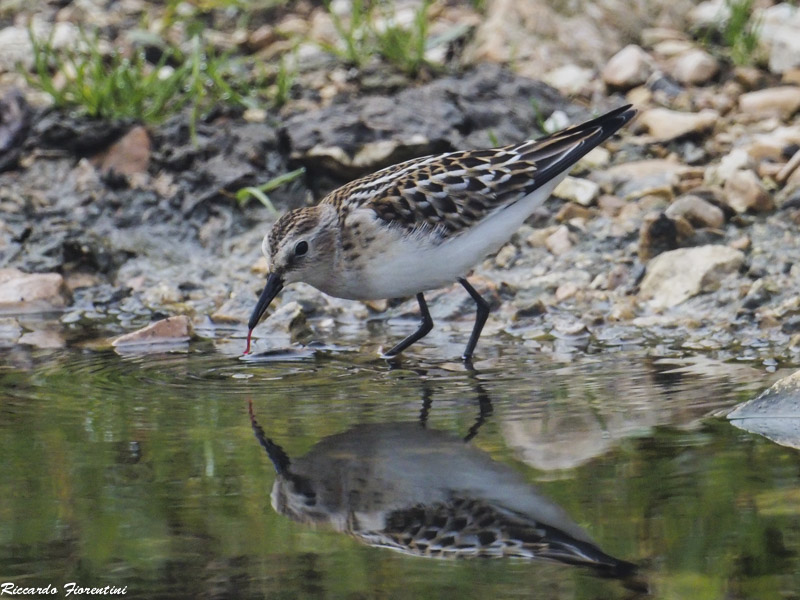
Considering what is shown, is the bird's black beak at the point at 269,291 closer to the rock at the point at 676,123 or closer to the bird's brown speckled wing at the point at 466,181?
the bird's brown speckled wing at the point at 466,181

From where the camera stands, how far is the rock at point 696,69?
9461 mm

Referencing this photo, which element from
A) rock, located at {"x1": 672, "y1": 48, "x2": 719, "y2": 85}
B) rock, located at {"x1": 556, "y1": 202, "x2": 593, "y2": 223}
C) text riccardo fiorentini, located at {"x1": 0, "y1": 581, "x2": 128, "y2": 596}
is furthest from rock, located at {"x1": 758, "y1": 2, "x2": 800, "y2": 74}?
text riccardo fiorentini, located at {"x1": 0, "y1": 581, "x2": 128, "y2": 596}

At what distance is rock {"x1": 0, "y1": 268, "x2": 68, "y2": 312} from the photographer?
7844mm

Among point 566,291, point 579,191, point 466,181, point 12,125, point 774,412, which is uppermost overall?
point 12,125

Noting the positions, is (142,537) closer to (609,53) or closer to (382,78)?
(382,78)

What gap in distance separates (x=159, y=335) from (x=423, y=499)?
3.17 metres

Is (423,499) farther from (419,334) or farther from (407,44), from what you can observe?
(407,44)

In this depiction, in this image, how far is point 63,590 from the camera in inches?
132

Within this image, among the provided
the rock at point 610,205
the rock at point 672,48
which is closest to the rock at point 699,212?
the rock at point 610,205

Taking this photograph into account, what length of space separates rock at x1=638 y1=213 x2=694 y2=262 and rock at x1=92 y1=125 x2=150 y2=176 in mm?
3762

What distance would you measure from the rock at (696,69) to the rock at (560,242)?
7.21 ft

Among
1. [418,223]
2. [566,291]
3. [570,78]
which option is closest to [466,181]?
[418,223]

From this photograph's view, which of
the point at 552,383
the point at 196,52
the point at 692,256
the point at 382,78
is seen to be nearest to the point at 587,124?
the point at 692,256

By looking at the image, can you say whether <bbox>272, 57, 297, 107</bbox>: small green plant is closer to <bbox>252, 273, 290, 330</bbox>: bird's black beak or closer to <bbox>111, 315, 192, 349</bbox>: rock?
<bbox>111, 315, 192, 349</bbox>: rock
